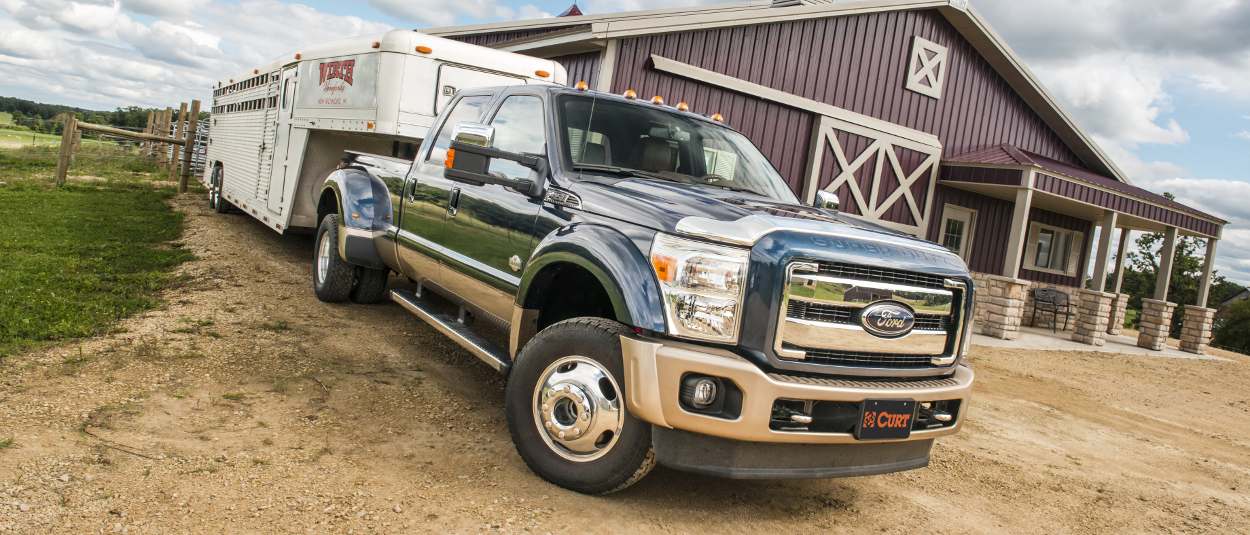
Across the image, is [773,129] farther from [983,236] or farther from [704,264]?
[704,264]

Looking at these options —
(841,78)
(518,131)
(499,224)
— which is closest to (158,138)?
(841,78)

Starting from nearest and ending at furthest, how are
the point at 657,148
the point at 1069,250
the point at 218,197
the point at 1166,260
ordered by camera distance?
the point at 657,148, the point at 218,197, the point at 1166,260, the point at 1069,250

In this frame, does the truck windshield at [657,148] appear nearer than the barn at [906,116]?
Yes

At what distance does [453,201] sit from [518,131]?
0.62m

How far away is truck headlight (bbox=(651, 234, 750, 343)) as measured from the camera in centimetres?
290

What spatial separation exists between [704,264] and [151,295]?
18.0 ft

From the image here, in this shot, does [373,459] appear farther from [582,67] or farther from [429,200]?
[582,67]

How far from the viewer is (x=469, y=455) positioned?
364 cm

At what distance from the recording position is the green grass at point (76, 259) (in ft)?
17.0

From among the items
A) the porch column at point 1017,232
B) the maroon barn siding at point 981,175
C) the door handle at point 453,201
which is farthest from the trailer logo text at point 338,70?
the maroon barn siding at point 981,175

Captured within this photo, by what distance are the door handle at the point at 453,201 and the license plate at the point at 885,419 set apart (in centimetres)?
265

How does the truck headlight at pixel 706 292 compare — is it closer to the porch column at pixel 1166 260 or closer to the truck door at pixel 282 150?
the truck door at pixel 282 150

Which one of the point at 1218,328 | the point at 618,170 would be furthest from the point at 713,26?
the point at 1218,328

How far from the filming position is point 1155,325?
1428 centimetres
